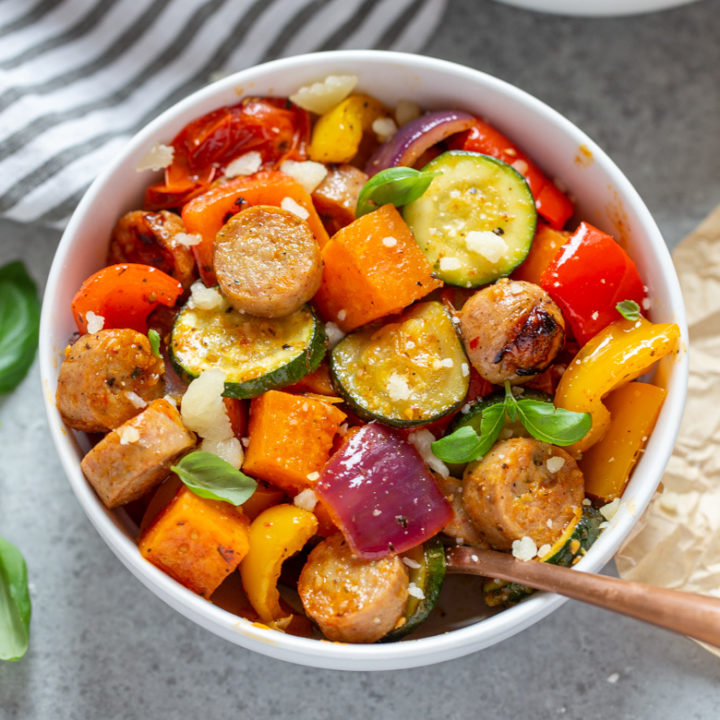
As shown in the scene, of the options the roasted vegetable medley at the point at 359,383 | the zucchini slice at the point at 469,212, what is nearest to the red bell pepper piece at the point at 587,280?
the roasted vegetable medley at the point at 359,383

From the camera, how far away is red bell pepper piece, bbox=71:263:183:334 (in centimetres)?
265

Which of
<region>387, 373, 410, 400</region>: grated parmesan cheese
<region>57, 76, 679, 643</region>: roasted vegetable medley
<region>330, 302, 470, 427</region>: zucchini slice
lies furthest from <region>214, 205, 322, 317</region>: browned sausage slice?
<region>387, 373, 410, 400</region>: grated parmesan cheese

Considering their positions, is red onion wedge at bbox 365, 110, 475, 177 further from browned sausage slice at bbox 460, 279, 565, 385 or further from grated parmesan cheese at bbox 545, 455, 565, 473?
grated parmesan cheese at bbox 545, 455, 565, 473

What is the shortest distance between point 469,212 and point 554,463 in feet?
2.34

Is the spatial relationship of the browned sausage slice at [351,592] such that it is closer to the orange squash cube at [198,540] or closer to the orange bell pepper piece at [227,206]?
the orange squash cube at [198,540]

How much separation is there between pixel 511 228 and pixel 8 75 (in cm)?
174

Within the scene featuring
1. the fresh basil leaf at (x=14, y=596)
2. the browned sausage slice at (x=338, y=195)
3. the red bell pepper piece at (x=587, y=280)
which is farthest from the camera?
the fresh basil leaf at (x=14, y=596)

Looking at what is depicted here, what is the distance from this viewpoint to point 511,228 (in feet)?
8.89

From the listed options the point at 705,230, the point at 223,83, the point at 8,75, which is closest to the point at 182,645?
the point at 223,83

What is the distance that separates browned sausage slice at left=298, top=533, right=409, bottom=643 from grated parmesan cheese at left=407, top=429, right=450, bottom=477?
26 cm

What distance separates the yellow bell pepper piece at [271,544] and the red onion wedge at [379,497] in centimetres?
8

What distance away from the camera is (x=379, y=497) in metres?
2.48

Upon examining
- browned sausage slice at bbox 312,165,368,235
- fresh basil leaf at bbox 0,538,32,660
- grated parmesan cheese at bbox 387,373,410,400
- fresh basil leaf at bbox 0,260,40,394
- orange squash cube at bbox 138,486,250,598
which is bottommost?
fresh basil leaf at bbox 0,538,32,660

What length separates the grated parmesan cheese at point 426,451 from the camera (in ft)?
8.53
